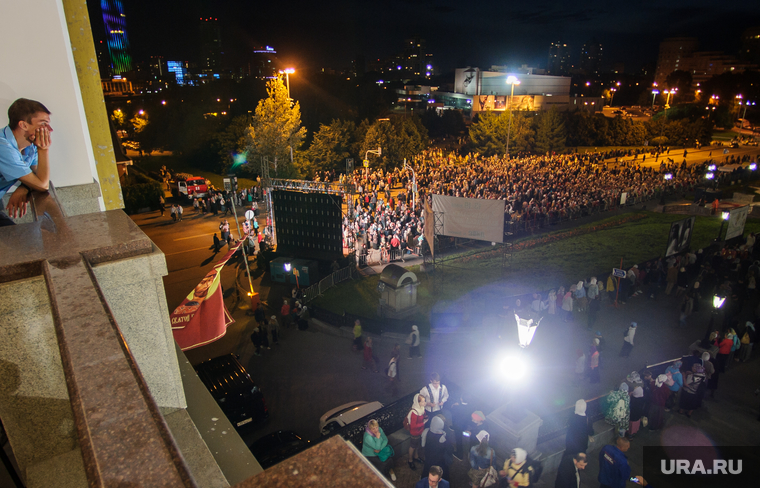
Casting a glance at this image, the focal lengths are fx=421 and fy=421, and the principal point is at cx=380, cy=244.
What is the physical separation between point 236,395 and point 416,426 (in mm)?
4267

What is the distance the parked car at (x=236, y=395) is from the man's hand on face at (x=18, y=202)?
701 cm

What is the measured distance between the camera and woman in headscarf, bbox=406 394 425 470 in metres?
7.72

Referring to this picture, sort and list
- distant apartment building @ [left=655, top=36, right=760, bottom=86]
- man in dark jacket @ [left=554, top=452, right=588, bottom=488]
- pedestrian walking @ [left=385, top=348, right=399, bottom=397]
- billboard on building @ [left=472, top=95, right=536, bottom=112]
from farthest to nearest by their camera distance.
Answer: distant apartment building @ [left=655, top=36, right=760, bottom=86]
billboard on building @ [left=472, top=95, right=536, bottom=112]
pedestrian walking @ [left=385, top=348, right=399, bottom=397]
man in dark jacket @ [left=554, top=452, right=588, bottom=488]

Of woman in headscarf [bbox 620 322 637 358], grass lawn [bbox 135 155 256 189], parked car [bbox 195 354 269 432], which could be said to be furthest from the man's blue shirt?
grass lawn [bbox 135 155 256 189]

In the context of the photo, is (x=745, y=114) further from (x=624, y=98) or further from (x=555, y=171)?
(x=555, y=171)

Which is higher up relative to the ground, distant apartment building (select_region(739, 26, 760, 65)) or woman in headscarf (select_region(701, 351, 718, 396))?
distant apartment building (select_region(739, 26, 760, 65))

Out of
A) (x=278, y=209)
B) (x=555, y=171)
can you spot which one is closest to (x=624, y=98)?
(x=555, y=171)

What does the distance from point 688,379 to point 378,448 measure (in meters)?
6.77

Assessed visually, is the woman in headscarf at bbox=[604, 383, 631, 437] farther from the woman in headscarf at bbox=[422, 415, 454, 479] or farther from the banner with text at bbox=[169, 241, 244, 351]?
the banner with text at bbox=[169, 241, 244, 351]

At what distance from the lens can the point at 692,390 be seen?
8.83 meters

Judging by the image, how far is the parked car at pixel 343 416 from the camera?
8.49 metres

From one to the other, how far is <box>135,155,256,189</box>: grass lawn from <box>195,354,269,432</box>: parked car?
118ft

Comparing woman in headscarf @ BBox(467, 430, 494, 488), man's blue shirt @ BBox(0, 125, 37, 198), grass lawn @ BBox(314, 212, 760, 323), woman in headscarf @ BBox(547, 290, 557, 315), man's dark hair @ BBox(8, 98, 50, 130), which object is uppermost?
man's dark hair @ BBox(8, 98, 50, 130)

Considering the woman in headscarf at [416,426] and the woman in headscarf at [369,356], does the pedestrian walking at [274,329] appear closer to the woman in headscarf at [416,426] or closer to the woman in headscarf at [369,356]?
the woman in headscarf at [369,356]
